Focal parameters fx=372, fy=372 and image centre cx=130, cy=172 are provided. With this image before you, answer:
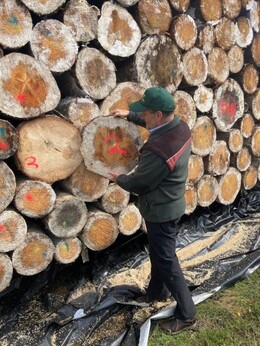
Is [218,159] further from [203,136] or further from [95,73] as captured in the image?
[95,73]

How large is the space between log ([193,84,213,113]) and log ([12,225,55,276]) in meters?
1.90

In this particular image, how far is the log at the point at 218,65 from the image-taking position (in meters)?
3.65

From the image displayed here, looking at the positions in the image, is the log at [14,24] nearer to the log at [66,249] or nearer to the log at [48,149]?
the log at [48,149]

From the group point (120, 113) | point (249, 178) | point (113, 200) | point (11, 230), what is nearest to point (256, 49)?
point (249, 178)

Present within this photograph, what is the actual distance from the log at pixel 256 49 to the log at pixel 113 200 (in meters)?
2.24

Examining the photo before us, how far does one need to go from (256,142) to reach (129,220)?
208 centimetres

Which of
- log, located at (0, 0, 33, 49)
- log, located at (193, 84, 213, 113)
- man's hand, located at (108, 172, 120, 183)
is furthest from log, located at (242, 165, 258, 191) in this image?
log, located at (0, 0, 33, 49)

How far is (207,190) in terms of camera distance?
4.00 metres

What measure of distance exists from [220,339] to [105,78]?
2086 mm

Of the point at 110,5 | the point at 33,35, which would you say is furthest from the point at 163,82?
the point at 33,35

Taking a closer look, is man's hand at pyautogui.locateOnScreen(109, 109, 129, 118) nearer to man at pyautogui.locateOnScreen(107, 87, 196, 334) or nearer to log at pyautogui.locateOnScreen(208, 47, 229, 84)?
man at pyautogui.locateOnScreen(107, 87, 196, 334)

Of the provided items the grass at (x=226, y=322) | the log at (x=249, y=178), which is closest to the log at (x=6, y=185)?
the grass at (x=226, y=322)

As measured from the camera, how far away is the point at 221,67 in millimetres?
3754

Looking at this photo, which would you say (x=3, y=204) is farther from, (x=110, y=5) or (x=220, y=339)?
(x=220, y=339)
